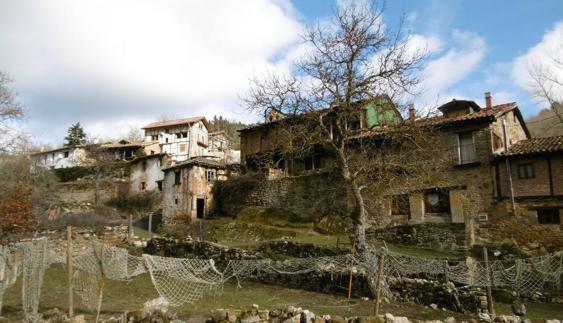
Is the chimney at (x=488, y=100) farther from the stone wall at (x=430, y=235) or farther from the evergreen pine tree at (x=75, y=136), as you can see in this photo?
the evergreen pine tree at (x=75, y=136)

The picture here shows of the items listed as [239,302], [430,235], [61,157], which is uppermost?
[61,157]

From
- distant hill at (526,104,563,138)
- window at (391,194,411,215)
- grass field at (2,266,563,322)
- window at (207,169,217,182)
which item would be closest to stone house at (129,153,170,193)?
window at (207,169,217,182)

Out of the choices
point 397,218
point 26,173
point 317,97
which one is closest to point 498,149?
point 397,218

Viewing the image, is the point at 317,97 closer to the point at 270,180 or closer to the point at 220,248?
the point at 220,248

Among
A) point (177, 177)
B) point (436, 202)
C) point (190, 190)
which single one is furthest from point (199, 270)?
point (177, 177)

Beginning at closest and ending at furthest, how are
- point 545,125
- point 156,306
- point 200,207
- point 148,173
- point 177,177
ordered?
point 156,306, point 545,125, point 200,207, point 177,177, point 148,173

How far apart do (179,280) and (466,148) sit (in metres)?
16.7

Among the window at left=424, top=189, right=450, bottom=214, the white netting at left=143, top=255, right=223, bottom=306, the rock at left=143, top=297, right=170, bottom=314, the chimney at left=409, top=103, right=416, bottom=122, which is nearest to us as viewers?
the rock at left=143, top=297, right=170, bottom=314

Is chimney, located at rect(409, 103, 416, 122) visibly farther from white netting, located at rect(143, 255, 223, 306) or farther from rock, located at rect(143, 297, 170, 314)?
rock, located at rect(143, 297, 170, 314)

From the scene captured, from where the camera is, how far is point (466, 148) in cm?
2216

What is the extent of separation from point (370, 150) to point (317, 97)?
8577 mm

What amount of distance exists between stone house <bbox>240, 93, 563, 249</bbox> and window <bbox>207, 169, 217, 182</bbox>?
14.6 metres

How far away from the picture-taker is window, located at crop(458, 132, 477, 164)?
21906 mm

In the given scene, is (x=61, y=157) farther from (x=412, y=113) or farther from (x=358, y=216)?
(x=412, y=113)
